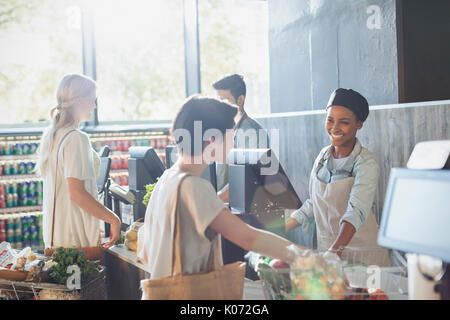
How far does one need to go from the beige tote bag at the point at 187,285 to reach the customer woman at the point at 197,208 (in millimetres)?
20

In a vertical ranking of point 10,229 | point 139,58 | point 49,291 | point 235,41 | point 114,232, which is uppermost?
point 235,41

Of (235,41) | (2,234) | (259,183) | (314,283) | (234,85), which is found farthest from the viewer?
(235,41)

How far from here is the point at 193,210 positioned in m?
1.59

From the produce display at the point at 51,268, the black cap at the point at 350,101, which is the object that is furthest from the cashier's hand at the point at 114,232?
the black cap at the point at 350,101

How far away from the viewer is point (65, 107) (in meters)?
2.79

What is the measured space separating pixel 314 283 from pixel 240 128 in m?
2.37

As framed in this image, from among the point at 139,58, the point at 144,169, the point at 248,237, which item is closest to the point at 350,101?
the point at 248,237

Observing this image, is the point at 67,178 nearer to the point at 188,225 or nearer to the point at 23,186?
the point at 188,225

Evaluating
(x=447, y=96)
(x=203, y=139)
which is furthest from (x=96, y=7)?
(x=203, y=139)

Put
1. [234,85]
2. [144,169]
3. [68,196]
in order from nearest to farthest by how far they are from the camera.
Answer: [68,196] < [144,169] < [234,85]

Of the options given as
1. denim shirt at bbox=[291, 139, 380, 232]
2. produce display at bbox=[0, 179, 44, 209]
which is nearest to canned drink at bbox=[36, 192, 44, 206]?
produce display at bbox=[0, 179, 44, 209]

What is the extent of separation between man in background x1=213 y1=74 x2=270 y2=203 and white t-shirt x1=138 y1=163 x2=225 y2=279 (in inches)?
73.6

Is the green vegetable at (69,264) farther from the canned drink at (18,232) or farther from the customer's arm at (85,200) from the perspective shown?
the canned drink at (18,232)
